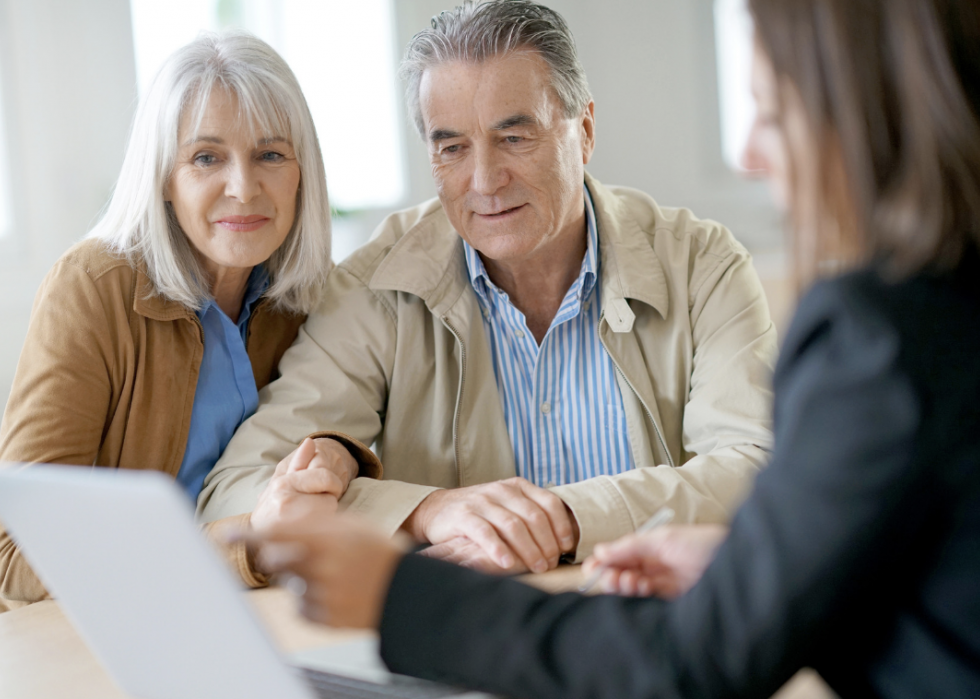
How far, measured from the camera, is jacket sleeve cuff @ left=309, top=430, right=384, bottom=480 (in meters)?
1.44

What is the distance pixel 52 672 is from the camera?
36.8 inches

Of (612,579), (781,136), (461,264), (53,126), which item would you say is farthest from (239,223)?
(53,126)

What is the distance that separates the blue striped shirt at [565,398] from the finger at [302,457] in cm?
45

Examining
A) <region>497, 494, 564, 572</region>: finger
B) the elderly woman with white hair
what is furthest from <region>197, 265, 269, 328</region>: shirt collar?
<region>497, 494, 564, 572</region>: finger

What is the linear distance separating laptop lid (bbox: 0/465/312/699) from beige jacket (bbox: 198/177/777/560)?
809mm

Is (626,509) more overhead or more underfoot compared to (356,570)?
more underfoot

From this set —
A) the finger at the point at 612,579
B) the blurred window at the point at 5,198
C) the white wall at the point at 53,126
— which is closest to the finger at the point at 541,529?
the finger at the point at 612,579

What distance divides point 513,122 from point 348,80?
2443 millimetres

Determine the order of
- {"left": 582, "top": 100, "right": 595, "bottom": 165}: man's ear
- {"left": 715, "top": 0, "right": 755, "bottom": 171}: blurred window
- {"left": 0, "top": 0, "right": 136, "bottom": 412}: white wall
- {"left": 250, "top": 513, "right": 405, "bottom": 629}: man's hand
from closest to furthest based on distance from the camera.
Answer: {"left": 250, "top": 513, "right": 405, "bottom": 629}: man's hand < {"left": 582, "top": 100, "right": 595, "bottom": 165}: man's ear < {"left": 0, "top": 0, "right": 136, "bottom": 412}: white wall < {"left": 715, "top": 0, "right": 755, "bottom": 171}: blurred window

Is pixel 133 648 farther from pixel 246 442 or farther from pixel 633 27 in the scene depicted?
pixel 633 27

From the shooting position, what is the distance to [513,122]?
1.66 m

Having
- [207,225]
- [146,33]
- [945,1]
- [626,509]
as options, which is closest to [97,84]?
[146,33]

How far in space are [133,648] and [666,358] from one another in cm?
114

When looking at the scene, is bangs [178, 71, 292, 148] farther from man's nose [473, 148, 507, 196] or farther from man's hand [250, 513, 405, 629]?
man's hand [250, 513, 405, 629]
